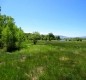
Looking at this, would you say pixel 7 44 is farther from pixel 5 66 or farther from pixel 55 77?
pixel 55 77

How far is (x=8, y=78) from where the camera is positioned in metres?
24.0

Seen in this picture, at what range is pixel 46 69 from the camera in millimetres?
27391

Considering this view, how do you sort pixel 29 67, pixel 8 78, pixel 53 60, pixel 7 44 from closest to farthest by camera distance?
pixel 8 78, pixel 29 67, pixel 53 60, pixel 7 44

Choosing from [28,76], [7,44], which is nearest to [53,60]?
[28,76]

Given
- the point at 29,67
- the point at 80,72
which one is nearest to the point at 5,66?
the point at 29,67

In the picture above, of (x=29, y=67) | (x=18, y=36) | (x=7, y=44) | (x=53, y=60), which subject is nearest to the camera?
(x=29, y=67)

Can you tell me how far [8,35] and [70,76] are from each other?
4118 centimetres

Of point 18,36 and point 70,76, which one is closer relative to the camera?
point 70,76

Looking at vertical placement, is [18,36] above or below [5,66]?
above

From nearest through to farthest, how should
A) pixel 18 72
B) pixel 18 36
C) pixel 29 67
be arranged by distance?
pixel 18 72 → pixel 29 67 → pixel 18 36

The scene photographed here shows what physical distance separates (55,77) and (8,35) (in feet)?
134

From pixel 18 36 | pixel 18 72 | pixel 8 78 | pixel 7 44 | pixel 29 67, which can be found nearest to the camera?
pixel 8 78

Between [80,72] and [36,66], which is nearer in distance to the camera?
[80,72]

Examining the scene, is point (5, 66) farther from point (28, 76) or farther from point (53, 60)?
point (53, 60)
